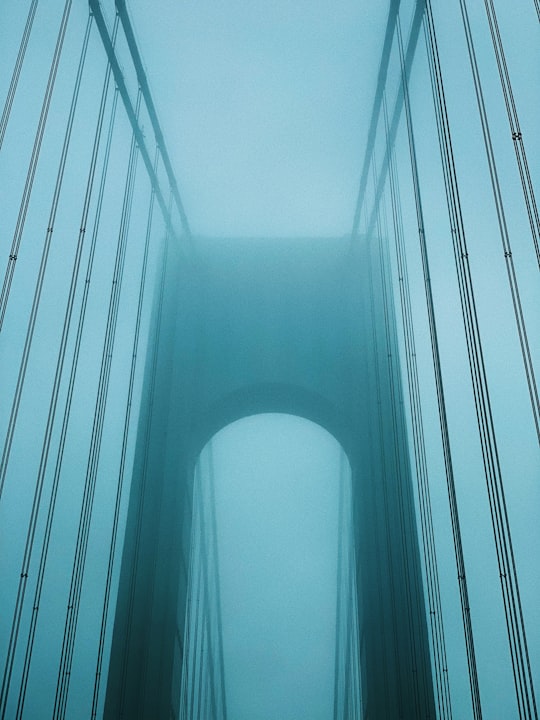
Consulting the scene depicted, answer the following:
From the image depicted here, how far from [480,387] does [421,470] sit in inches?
118

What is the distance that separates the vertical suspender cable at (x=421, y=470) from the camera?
6961 mm

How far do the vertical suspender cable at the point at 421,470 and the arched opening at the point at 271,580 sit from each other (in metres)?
2.35

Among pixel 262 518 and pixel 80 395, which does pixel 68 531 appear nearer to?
pixel 80 395

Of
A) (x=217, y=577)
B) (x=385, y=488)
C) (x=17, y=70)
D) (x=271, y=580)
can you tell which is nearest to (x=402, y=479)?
(x=385, y=488)

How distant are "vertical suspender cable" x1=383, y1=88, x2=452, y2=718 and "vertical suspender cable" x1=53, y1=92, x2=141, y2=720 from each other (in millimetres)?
3668

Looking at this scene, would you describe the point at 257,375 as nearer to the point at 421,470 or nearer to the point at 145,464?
the point at 145,464

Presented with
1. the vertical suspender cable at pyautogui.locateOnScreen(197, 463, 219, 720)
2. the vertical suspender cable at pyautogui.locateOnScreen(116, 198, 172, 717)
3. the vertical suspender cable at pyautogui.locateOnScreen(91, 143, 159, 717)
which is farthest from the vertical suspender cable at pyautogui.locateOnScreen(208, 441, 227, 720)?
the vertical suspender cable at pyautogui.locateOnScreen(91, 143, 159, 717)

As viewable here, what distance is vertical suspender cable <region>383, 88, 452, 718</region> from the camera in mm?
6961

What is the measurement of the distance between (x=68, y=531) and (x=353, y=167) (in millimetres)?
6666

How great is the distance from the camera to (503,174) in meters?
5.25

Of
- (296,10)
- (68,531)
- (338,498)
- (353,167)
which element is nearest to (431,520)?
(338,498)

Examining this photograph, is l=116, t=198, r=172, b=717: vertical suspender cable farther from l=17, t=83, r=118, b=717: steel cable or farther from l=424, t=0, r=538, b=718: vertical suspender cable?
l=424, t=0, r=538, b=718: vertical suspender cable

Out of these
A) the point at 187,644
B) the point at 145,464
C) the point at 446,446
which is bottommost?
the point at 187,644

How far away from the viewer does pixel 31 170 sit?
605cm
